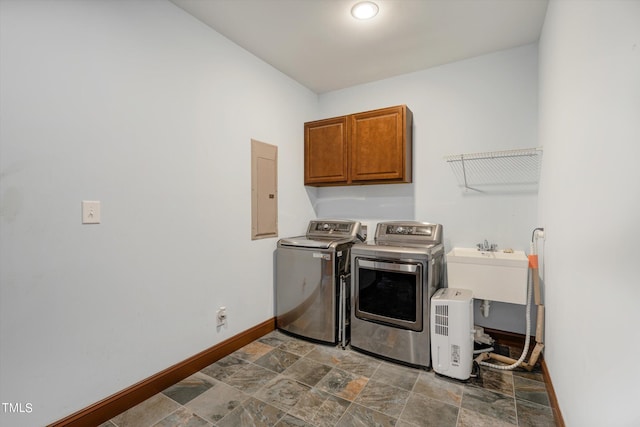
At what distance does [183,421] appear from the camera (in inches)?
65.1

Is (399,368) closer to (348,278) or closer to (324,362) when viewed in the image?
(324,362)

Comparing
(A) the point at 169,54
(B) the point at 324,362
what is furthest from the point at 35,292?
(B) the point at 324,362

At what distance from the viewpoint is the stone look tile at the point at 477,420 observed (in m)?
1.61

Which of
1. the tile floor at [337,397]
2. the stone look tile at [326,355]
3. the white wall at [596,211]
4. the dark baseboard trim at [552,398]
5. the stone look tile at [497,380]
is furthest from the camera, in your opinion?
the stone look tile at [326,355]

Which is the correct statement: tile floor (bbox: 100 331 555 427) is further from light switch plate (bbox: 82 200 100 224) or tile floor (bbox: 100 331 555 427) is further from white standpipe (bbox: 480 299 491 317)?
light switch plate (bbox: 82 200 100 224)

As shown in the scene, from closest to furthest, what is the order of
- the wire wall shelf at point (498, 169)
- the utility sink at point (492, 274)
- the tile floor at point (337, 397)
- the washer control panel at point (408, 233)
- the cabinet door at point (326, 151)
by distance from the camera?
the tile floor at point (337, 397) < the utility sink at point (492, 274) < the wire wall shelf at point (498, 169) < the washer control panel at point (408, 233) < the cabinet door at point (326, 151)

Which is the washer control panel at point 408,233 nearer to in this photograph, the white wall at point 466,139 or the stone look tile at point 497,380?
the white wall at point 466,139

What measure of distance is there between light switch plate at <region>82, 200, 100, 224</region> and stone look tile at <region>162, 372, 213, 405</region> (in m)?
1.19

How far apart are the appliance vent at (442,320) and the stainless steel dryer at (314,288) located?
80cm

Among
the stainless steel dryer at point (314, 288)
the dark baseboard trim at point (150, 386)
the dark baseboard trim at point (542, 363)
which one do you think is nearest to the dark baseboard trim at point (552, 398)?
the dark baseboard trim at point (542, 363)

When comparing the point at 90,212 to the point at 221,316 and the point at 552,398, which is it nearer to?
the point at 221,316

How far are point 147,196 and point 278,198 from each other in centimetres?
129

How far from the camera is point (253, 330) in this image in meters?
2.66

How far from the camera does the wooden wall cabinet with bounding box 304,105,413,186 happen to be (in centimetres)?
274
